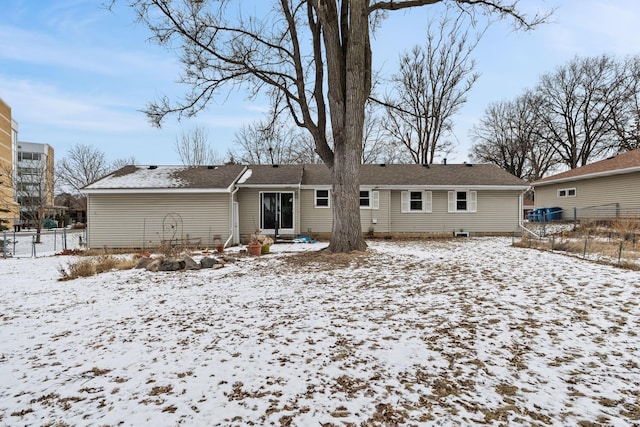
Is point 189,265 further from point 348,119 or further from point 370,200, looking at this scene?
point 370,200

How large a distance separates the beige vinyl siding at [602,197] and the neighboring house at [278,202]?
4540mm

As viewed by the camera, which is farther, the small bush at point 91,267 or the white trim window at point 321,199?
the white trim window at point 321,199

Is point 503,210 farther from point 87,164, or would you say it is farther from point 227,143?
point 87,164

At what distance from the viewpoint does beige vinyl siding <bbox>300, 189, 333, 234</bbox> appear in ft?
51.0

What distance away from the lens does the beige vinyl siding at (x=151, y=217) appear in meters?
13.3

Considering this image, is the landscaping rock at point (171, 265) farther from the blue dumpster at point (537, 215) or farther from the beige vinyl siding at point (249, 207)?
the blue dumpster at point (537, 215)

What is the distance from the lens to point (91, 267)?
25.5 ft

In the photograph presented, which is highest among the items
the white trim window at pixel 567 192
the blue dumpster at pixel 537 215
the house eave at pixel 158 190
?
the white trim window at pixel 567 192

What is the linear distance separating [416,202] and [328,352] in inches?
553

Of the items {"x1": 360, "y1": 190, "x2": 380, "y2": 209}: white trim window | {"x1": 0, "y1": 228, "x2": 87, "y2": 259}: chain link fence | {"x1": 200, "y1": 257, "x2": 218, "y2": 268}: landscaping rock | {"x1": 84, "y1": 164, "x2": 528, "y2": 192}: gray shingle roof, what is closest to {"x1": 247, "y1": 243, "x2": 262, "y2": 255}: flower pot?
{"x1": 200, "y1": 257, "x2": 218, "y2": 268}: landscaping rock

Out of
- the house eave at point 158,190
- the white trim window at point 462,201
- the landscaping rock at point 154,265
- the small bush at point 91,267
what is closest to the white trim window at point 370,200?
the white trim window at point 462,201

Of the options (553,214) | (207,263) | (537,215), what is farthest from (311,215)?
(553,214)

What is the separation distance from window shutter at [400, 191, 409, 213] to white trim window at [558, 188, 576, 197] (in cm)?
1168

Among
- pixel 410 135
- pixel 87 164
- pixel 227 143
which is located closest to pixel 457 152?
pixel 410 135
